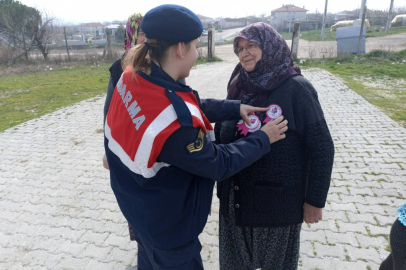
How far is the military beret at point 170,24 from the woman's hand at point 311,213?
123cm

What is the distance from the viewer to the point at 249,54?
1797 millimetres

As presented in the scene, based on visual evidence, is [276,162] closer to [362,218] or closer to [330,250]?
[330,250]

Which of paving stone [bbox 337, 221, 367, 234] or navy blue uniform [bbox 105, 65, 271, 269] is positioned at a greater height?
navy blue uniform [bbox 105, 65, 271, 269]

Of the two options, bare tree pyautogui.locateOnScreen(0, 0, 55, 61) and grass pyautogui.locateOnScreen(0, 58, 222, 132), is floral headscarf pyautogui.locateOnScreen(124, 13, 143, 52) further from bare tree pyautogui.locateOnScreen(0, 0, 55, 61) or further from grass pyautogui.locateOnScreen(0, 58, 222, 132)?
bare tree pyautogui.locateOnScreen(0, 0, 55, 61)

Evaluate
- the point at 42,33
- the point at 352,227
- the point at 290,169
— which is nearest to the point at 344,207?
the point at 352,227

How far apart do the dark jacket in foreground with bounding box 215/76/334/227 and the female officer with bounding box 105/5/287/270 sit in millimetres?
179

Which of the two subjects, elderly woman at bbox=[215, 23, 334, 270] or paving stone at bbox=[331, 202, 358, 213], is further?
paving stone at bbox=[331, 202, 358, 213]

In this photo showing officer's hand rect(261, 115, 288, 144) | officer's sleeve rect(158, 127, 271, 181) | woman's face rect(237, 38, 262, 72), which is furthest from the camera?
woman's face rect(237, 38, 262, 72)

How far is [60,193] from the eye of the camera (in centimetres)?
403

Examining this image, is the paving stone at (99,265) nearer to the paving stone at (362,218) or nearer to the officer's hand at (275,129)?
the officer's hand at (275,129)

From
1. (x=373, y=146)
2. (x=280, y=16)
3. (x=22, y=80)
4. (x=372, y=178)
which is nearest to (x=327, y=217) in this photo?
(x=372, y=178)

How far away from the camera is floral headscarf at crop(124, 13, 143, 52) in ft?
7.94

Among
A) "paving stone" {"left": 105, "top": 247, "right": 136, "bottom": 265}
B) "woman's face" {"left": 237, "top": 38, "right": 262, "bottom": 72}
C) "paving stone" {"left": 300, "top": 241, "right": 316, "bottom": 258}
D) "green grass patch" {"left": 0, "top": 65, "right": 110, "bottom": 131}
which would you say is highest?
"woman's face" {"left": 237, "top": 38, "right": 262, "bottom": 72}

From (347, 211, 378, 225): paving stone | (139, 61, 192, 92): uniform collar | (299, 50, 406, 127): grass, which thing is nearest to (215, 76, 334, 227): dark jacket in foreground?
(139, 61, 192, 92): uniform collar
